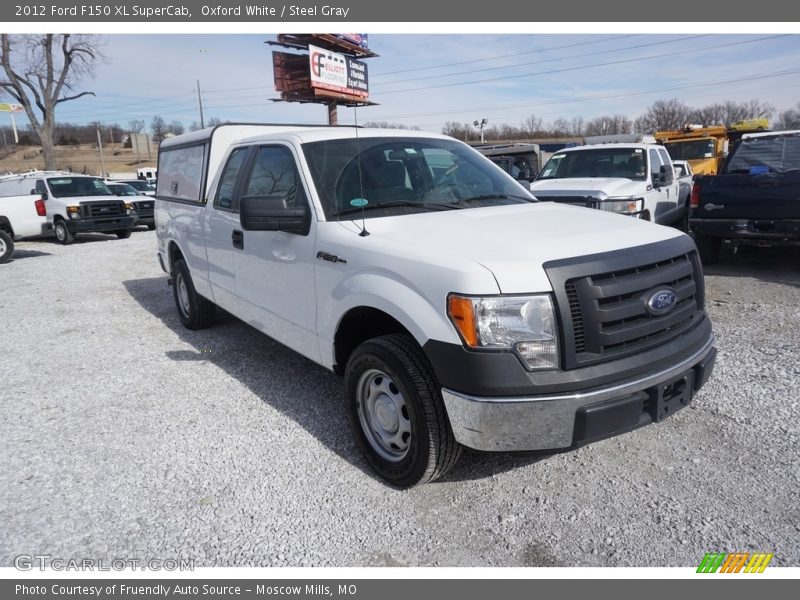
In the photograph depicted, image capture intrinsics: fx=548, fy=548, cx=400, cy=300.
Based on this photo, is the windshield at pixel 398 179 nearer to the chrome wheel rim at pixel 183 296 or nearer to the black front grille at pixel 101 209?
the chrome wheel rim at pixel 183 296

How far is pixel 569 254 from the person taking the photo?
2.61 metres

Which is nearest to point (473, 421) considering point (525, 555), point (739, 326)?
point (525, 555)

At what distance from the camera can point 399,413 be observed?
3.00 meters

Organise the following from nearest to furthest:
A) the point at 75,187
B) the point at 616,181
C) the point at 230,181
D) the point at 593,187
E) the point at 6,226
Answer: the point at 230,181
the point at 593,187
the point at 616,181
the point at 6,226
the point at 75,187

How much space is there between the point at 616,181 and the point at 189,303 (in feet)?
22.1

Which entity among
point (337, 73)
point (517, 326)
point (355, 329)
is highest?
point (337, 73)

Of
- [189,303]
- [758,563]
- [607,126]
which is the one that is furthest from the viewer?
[607,126]

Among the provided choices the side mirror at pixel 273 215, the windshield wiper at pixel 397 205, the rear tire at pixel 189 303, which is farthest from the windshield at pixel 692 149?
the side mirror at pixel 273 215

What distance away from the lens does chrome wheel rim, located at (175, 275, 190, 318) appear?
612 cm

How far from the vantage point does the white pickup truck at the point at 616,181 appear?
823cm

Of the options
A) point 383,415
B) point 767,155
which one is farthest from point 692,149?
point 383,415

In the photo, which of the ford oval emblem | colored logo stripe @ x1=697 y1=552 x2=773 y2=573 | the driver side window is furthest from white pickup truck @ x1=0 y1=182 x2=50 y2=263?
colored logo stripe @ x1=697 y1=552 x2=773 y2=573

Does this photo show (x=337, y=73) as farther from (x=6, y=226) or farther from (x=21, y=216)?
(x=6, y=226)

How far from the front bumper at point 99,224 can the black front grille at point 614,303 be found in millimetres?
14906
